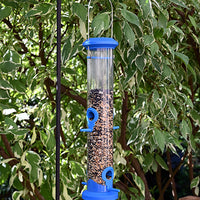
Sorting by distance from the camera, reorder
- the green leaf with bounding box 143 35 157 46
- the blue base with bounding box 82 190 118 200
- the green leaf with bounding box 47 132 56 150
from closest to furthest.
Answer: the blue base with bounding box 82 190 118 200
the green leaf with bounding box 143 35 157 46
the green leaf with bounding box 47 132 56 150

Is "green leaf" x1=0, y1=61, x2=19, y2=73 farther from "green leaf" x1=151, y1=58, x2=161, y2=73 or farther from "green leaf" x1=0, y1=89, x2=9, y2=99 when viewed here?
"green leaf" x1=151, y1=58, x2=161, y2=73

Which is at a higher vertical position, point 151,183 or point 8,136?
point 8,136

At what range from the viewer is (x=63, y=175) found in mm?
1800

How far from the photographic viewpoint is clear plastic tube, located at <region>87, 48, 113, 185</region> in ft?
4.81

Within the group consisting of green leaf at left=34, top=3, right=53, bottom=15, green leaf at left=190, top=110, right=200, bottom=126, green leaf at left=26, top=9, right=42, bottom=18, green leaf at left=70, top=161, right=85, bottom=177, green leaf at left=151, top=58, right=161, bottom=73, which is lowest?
green leaf at left=70, top=161, right=85, bottom=177

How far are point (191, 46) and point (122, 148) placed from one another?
25.3 inches

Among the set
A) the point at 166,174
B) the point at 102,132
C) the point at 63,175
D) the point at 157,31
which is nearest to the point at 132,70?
the point at 157,31

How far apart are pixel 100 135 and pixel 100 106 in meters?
0.10

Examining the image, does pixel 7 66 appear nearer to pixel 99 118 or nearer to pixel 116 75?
pixel 99 118

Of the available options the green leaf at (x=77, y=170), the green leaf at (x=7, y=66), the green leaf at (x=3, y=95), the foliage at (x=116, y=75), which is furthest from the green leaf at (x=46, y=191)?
the green leaf at (x=7, y=66)

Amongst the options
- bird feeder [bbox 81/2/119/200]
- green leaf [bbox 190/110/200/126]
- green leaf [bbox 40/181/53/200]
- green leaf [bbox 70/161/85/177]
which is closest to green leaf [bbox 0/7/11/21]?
bird feeder [bbox 81/2/119/200]


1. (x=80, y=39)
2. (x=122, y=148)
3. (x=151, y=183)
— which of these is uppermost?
(x=80, y=39)

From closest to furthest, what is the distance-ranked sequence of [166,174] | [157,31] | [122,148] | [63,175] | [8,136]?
[157,31] < [63,175] < [8,136] < [122,148] < [166,174]

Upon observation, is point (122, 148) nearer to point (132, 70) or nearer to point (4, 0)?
point (132, 70)
